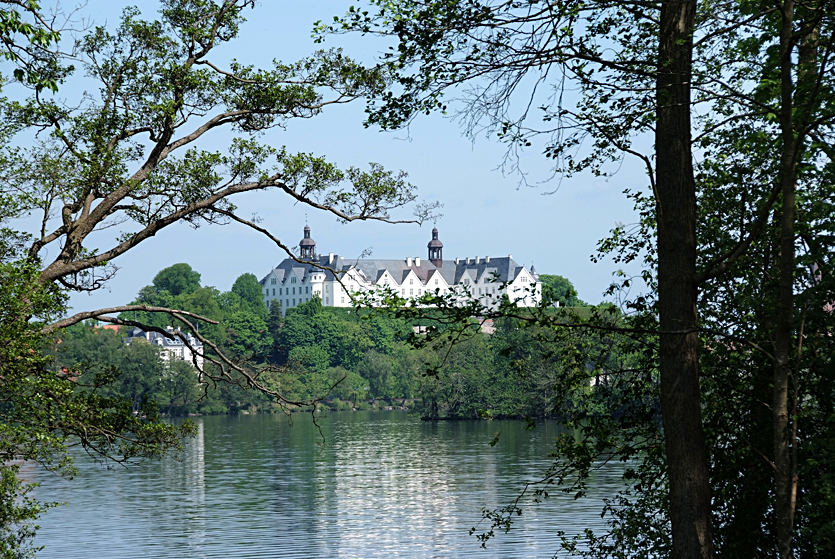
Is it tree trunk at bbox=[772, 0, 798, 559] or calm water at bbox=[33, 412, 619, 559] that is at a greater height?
tree trunk at bbox=[772, 0, 798, 559]

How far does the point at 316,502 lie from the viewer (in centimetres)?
3116

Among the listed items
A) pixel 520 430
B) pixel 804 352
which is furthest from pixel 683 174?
pixel 520 430

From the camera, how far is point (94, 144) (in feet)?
36.3

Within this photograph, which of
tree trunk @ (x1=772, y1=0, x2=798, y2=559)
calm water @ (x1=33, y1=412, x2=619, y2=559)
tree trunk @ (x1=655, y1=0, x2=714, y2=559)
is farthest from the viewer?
calm water @ (x1=33, y1=412, x2=619, y2=559)

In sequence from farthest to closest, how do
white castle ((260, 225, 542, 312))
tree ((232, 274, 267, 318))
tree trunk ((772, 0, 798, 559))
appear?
white castle ((260, 225, 542, 312)) < tree ((232, 274, 267, 318)) < tree trunk ((772, 0, 798, 559))

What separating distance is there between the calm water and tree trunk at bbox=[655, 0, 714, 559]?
8.77 metres

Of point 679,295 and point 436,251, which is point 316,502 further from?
point 436,251

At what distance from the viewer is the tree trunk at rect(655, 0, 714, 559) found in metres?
7.21

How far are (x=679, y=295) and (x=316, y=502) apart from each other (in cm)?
2523

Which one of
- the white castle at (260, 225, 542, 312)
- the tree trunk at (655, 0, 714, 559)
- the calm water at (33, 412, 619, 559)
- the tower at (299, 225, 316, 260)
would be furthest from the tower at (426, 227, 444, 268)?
the tree trunk at (655, 0, 714, 559)

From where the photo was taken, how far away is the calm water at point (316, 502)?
23.6 meters

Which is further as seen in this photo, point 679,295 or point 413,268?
point 413,268

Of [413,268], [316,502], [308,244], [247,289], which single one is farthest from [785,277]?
[413,268]

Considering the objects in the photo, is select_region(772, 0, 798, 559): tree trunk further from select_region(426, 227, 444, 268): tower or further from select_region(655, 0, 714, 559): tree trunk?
select_region(426, 227, 444, 268): tower
